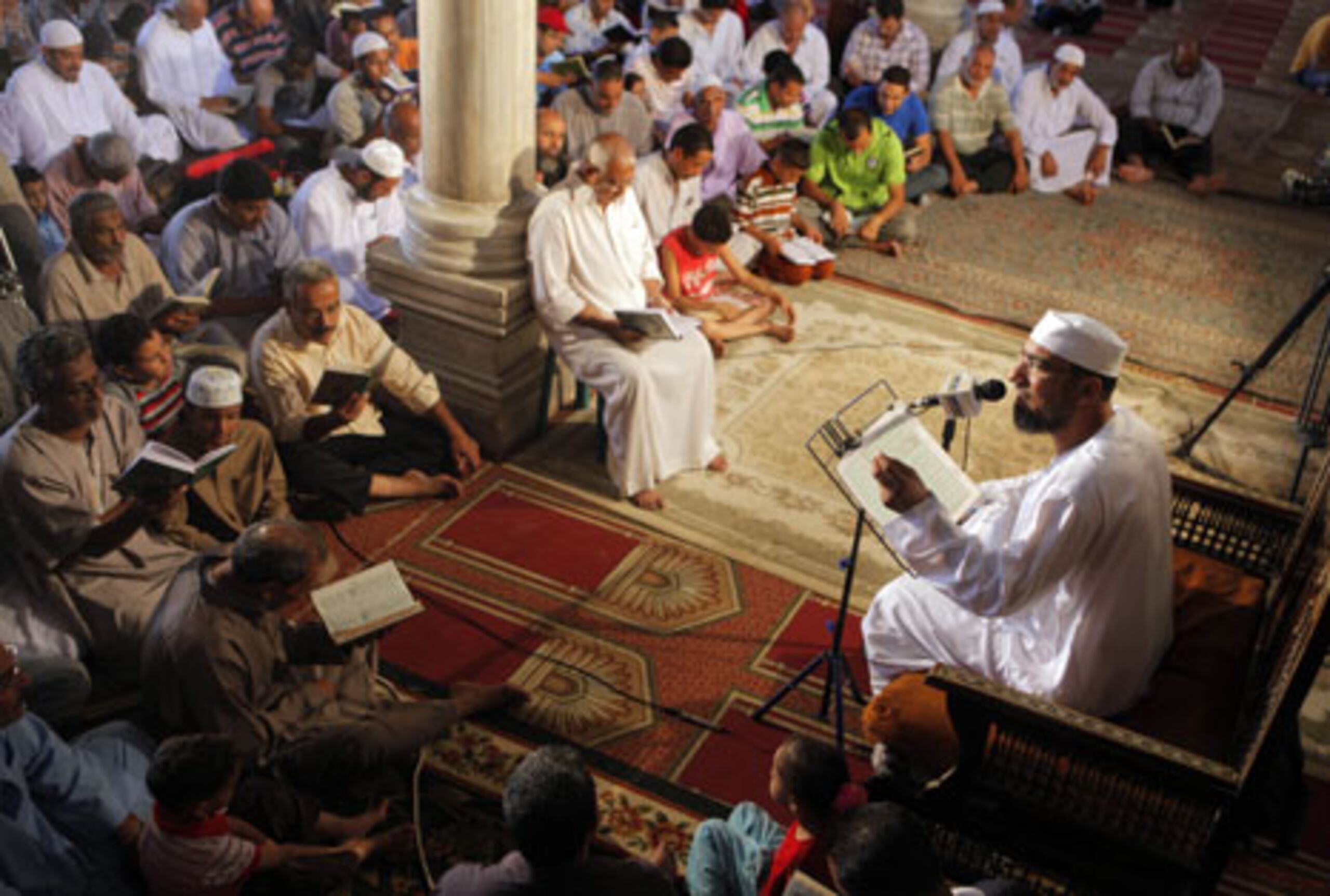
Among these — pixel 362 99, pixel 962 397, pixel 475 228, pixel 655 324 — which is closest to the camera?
pixel 962 397

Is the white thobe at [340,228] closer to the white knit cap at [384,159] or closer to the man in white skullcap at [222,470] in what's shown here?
the white knit cap at [384,159]

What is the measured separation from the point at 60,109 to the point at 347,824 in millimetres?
4976

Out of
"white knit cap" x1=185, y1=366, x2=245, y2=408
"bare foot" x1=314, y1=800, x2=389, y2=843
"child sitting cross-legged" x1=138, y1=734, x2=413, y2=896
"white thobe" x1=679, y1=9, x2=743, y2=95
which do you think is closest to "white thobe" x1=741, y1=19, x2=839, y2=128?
"white thobe" x1=679, y1=9, x2=743, y2=95

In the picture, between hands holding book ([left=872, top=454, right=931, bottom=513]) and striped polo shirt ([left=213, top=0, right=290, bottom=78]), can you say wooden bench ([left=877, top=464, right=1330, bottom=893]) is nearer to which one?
hands holding book ([left=872, top=454, right=931, bottom=513])

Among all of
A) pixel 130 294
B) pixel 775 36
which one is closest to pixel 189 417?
pixel 130 294

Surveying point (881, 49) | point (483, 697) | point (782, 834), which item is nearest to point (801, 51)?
point (881, 49)

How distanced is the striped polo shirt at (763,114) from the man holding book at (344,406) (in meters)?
3.77

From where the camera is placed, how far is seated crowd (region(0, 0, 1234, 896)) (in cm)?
Result: 293

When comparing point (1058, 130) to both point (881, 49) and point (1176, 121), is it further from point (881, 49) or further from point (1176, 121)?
point (881, 49)

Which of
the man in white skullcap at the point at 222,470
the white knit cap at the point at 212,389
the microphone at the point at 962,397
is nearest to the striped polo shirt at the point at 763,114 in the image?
the man in white skullcap at the point at 222,470

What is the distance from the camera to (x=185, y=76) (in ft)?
25.8

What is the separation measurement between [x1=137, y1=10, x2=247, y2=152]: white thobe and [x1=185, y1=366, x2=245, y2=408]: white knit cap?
4.33 meters

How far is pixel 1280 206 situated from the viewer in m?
8.87

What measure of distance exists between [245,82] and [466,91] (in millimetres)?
4301
